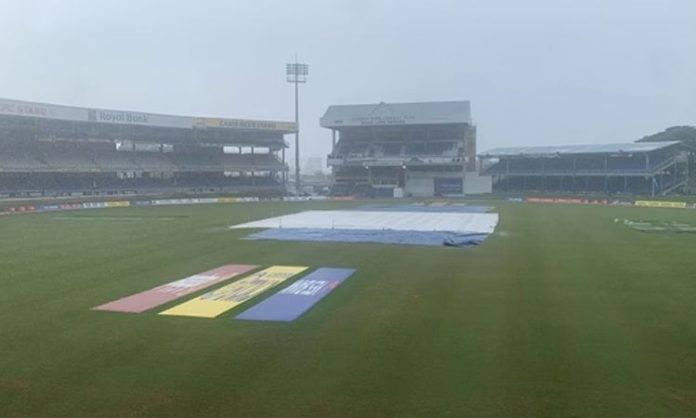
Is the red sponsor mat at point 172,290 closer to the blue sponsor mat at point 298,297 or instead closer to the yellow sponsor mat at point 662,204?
the blue sponsor mat at point 298,297

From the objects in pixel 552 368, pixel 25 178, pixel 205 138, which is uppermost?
pixel 205 138

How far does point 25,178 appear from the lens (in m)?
65.2

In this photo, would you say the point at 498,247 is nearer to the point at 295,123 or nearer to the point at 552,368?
the point at 552,368

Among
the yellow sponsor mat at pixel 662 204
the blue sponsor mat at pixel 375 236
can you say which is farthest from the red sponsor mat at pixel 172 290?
the yellow sponsor mat at pixel 662 204

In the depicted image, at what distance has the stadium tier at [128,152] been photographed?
62.8 meters

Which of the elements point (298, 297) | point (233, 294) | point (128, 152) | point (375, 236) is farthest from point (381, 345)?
point (128, 152)

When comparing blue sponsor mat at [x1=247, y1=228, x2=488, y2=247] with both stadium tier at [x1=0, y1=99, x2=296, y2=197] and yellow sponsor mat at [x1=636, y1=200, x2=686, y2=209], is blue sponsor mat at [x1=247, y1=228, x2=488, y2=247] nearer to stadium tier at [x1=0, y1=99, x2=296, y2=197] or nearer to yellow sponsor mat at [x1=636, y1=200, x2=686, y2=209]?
stadium tier at [x1=0, y1=99, x2=296, y2=197]

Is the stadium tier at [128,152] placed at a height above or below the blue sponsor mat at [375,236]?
above

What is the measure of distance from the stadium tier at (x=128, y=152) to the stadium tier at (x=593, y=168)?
33.8m

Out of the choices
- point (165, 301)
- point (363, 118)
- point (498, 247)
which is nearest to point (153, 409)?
point (165, 301)

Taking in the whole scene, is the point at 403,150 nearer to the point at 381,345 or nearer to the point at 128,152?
the point at 128,152

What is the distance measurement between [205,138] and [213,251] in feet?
193

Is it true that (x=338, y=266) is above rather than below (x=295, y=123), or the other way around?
below

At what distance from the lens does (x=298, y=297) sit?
610 inches
